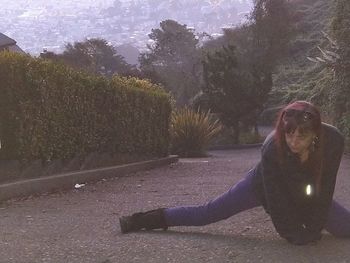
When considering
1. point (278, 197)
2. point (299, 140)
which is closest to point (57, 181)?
point (278, 197)

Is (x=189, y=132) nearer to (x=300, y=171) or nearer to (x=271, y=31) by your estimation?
(x=300, y=171)

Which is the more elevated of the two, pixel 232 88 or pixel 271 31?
pixel 271 31

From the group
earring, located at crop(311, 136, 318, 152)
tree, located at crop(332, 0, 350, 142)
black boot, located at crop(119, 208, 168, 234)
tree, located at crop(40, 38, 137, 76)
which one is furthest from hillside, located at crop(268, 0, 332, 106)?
earring, located at crop(311, 136, 318, 152)

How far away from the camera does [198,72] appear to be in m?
40.2

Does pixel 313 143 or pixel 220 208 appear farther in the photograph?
pixel 220 208

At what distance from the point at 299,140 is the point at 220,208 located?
41.4 inches

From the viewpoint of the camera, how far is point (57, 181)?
8.01 metres

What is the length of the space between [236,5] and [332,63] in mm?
59406

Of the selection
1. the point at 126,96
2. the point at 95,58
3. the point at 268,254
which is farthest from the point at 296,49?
the point at 268,254

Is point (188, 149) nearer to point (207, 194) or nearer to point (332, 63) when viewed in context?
point (332, 63)

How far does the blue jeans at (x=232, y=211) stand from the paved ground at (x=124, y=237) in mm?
105

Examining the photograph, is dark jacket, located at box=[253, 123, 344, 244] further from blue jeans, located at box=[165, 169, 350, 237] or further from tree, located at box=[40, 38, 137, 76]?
tree, located at box=[40, 38, 137, 76]

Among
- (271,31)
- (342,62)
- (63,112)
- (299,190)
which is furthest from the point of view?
(271,31)

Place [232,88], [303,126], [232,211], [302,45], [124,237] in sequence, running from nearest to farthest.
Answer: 1. [303,126]
2. [232,211]
3. [124,237]
4. [232,88]
5. [302,45]
